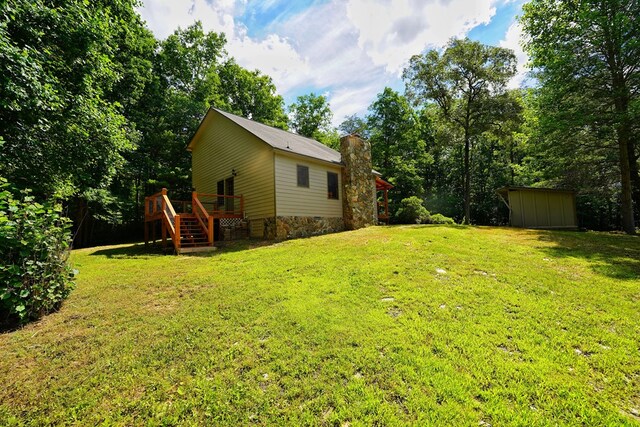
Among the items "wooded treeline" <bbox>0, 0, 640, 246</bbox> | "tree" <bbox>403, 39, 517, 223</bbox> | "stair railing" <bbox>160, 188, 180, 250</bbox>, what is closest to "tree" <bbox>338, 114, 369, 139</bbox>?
"wooded treeline" <bbox>0, 0, 640, 246</bbox>

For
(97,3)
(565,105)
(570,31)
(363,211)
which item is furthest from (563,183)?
(97,3)

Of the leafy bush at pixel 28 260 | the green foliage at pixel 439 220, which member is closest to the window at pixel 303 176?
the leafy bush at pixel 28 260

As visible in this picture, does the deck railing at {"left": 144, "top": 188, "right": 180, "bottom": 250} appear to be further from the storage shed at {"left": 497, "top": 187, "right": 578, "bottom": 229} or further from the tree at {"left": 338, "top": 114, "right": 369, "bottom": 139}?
the tree at {"left": 338, "top": 114, "right": 369, "bottom": 139}

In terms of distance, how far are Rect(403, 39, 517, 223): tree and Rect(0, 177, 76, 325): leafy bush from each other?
20.9 meters

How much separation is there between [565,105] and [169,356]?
1719 cm

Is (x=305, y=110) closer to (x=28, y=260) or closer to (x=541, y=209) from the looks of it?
(x=541, y=209)

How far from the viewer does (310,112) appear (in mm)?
30000

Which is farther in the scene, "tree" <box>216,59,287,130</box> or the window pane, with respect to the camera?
"tree" <box>216,59,287,130</box>

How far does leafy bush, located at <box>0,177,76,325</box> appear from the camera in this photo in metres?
3.65

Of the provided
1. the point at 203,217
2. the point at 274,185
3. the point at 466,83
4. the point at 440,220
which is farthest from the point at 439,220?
the point at 203,217

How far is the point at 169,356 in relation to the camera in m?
3.04

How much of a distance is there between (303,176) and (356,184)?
308 centimetres

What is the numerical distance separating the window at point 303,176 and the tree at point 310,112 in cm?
1838

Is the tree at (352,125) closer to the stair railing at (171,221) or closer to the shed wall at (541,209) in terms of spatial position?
the shed wall at (541,209)
